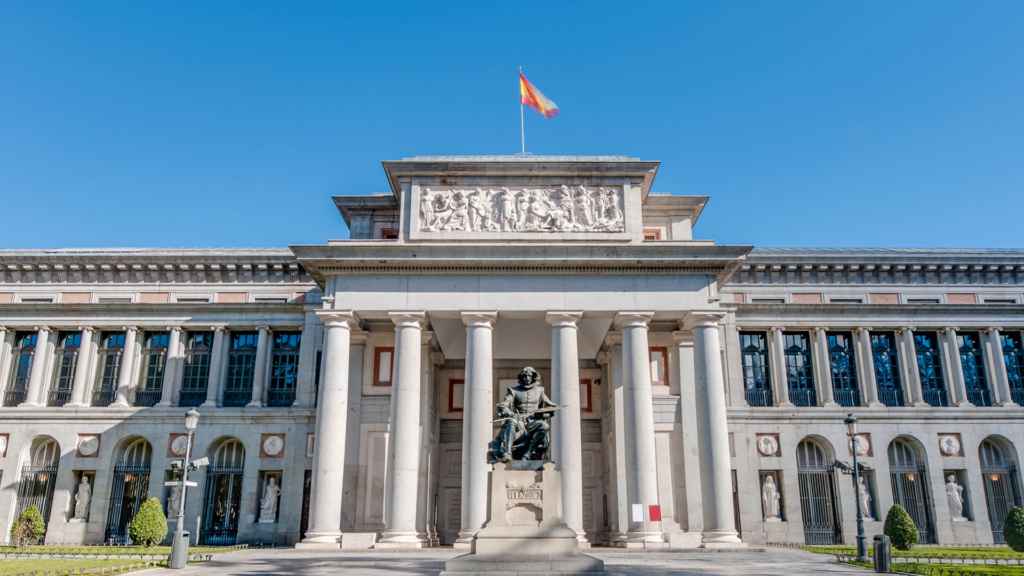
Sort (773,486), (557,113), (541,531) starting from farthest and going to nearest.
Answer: (773,486)
(557,113)
(541,531)

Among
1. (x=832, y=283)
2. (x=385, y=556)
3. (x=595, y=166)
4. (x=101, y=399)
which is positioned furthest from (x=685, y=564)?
(x=101, y=399)

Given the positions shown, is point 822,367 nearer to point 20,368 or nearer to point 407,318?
point 407,318

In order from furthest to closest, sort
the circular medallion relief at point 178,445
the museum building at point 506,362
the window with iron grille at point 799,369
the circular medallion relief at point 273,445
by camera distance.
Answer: the window with iron grille at point 799,369 < the circular medallion relief at point 273,445 < the circular medallion relief at point 178,445 < the museum building at point 506,362

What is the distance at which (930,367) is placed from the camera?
40656mm

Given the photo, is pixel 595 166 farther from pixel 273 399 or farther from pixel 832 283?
pixel 273 399

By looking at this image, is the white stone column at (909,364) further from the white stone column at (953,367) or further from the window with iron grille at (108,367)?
the window with iron grille at (108,367)

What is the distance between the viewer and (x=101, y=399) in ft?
132

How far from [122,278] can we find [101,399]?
642 centimetres

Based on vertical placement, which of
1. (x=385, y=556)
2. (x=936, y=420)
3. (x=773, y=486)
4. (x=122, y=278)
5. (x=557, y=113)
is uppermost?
(x=557, y=113)

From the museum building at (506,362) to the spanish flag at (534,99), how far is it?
393 centimetres

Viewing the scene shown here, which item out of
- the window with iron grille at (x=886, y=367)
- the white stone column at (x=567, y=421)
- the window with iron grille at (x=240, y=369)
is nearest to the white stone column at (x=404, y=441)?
the white stone column at (x=567, y=421)

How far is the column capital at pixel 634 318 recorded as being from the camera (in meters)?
30.8

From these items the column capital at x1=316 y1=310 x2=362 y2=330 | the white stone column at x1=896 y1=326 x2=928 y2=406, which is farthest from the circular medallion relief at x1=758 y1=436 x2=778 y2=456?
the column capital at x1=316 y1=310 x2=362 y2=330

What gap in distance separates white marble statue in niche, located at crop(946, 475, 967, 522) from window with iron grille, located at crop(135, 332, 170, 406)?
131ft
